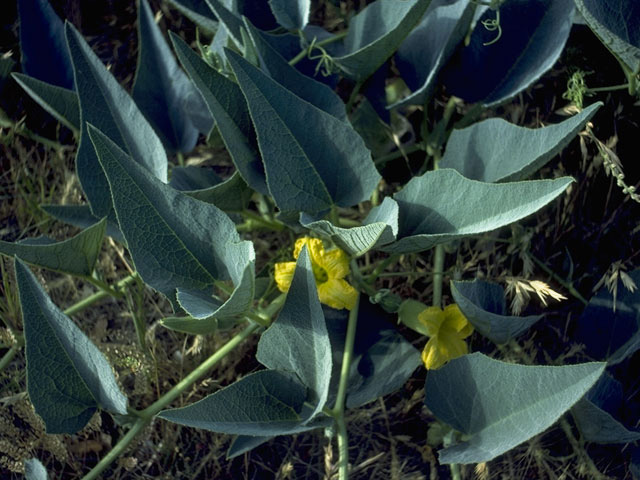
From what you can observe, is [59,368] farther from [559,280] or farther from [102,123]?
[559,280]

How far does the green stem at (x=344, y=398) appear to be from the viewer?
96 centimetres

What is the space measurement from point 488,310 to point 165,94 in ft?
2.03

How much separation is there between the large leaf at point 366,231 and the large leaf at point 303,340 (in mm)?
70

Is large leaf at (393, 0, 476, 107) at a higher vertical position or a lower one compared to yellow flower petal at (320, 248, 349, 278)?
higher

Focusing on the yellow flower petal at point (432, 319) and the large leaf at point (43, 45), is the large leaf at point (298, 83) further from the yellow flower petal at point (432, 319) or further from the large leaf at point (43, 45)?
the large leaf at point (43, 45)

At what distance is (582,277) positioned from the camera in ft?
4.16

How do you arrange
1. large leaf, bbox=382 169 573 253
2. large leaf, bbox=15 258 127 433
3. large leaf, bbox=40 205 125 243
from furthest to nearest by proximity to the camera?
large leaf, bbox=40 205 125 243 → large leaf, bbox=15 258 127 433 → large leaf, bbox=382 169 573 253

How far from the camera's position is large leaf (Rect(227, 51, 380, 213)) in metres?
0.89

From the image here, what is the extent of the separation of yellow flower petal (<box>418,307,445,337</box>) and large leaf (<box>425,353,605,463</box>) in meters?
0.13

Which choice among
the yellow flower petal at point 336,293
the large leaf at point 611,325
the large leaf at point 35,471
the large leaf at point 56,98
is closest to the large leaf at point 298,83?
the yellow flower petal at point 336,293

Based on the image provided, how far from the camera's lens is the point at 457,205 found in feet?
2.91

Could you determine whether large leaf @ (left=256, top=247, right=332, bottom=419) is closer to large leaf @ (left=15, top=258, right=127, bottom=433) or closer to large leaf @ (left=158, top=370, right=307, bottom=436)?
large leaf @ (left=158, top=370, right=307, bottom=436)

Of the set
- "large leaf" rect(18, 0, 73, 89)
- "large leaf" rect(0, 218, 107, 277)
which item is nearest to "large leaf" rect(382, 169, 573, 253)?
Answer: "large leaf" rect(0, 218, 107, 277)

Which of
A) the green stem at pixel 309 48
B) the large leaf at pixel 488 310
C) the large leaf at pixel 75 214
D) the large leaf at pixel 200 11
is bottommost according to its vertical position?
the large leaf at pixel 488 310
